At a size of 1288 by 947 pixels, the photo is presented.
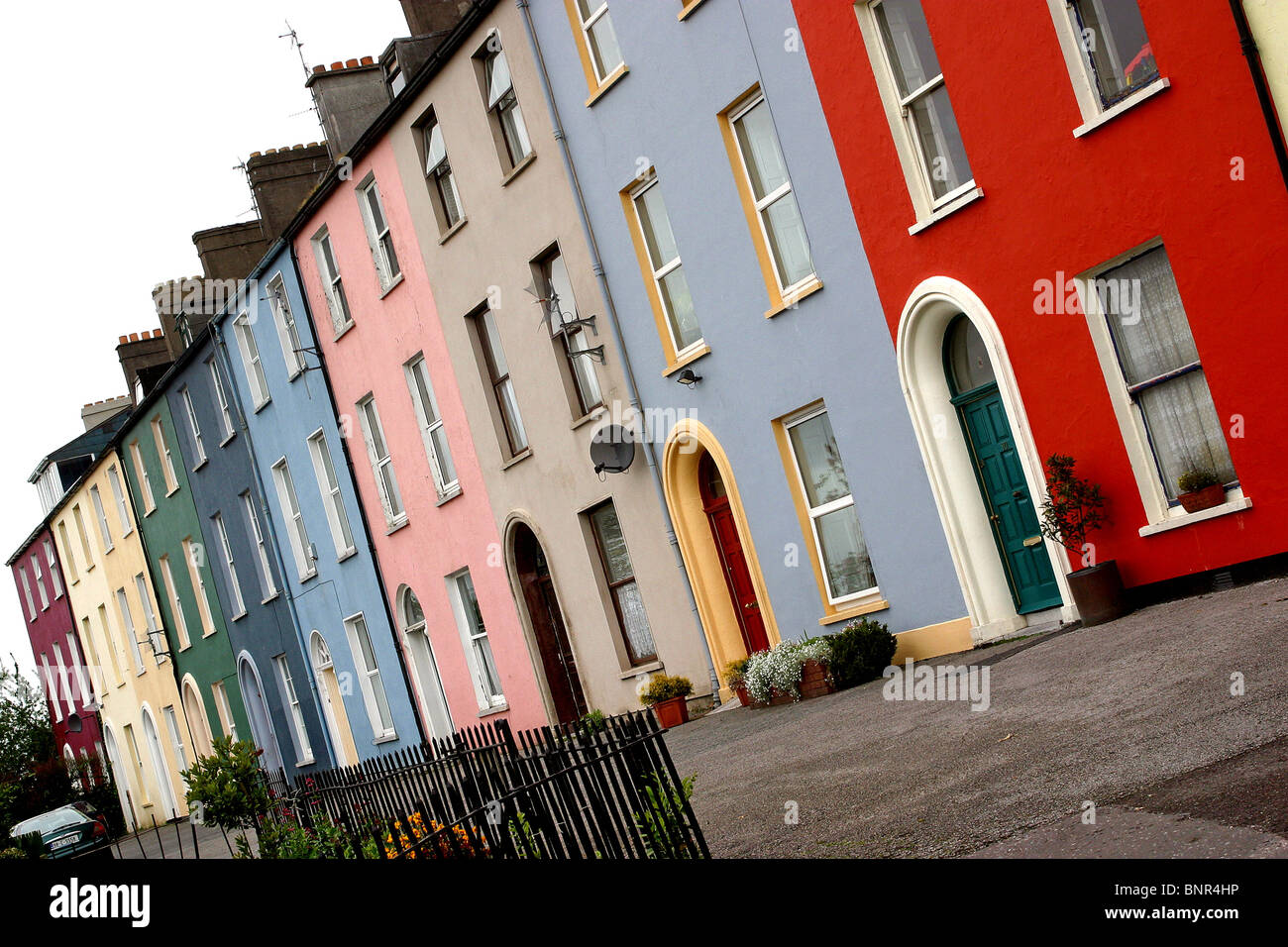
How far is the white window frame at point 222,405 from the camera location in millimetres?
28906

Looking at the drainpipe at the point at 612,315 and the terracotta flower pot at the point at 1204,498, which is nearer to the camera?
the terracotta flower pot at the point at 1204,498

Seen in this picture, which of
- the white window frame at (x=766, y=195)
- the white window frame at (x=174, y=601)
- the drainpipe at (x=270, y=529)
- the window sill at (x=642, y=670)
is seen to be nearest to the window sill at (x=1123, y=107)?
Result: the white window frame at (x=766, y=195)

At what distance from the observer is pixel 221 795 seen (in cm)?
1338

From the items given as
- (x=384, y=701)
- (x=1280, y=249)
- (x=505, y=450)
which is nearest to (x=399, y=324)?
(x=505, y=450)

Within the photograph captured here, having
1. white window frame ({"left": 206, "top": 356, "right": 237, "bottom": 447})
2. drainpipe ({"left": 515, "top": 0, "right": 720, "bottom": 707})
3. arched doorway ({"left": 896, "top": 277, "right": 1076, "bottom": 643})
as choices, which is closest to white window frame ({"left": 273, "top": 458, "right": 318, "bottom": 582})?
white window frame ({"left": 206, "top": 356, "right": 237, "bottom": 447})

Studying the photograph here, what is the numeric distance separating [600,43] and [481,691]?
11.0 m

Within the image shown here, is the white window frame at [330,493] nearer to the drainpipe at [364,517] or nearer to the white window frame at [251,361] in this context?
the drainpipe at [364,517]

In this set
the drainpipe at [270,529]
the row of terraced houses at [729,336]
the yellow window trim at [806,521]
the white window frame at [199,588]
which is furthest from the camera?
the white window frame at [199,588]

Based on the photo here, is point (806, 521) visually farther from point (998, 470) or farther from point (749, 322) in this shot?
point (998, 470)

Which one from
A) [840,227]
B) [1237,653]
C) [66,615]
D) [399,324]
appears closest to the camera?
[1237,653]

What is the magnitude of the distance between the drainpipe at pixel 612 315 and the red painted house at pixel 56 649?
3344cm

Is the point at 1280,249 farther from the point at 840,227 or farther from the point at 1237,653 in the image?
the point at 840,227

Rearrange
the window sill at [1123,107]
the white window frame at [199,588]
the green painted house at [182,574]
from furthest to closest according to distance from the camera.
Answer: the white window frame at [199,588]
the green painted house at [182,574]
the window sill at [1123,107]

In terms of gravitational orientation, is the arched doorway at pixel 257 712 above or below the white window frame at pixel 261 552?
below
